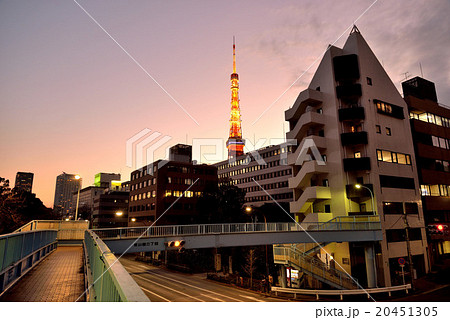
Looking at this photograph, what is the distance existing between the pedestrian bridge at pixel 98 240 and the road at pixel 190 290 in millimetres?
5179

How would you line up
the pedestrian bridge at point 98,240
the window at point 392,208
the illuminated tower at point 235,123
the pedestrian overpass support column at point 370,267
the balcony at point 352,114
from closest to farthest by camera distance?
the pedestrian bridge at point 98,240 < the pedestrian overpass support column at point 370,267 < the window at point 392,208 < the balcony at point 352,114 < the illuminated tower at point 235,123

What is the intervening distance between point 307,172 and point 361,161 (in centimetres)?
680

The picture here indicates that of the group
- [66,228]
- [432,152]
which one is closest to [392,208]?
[432,152]

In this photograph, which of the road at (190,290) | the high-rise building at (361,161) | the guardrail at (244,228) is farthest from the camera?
the high-rise building at (361,161)

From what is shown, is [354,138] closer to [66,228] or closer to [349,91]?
[349,91]

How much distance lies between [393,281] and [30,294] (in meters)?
37.7

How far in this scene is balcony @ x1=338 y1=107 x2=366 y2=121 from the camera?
3731 cm

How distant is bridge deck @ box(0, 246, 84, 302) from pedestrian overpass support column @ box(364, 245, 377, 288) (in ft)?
103

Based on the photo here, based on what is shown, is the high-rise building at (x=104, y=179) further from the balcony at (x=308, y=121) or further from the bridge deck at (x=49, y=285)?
the bridge deck at (x=49, y=285)

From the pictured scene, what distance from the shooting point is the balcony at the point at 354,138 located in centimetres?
3653

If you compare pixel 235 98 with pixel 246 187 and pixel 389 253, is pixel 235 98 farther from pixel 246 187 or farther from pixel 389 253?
pixel 389 253

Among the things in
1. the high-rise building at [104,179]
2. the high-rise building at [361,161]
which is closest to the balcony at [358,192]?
the high-rise building at [361,161]

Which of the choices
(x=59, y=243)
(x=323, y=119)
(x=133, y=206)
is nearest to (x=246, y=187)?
(x=133, y=206)
